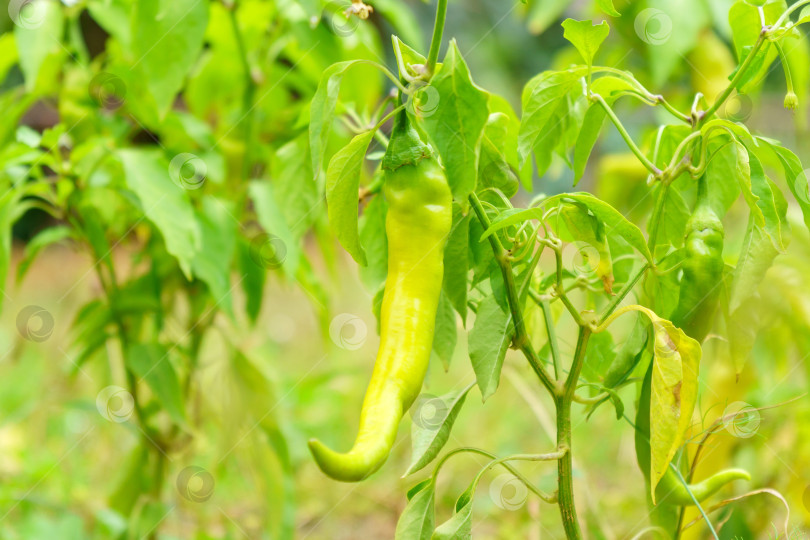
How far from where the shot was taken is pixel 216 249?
0.80 meters

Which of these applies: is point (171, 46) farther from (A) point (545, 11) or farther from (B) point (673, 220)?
(A) point (545, 11)

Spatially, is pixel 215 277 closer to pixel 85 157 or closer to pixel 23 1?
Result: pixel 85 157

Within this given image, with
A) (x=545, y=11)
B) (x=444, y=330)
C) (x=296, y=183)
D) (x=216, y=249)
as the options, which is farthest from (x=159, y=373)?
(x=545, y=11)

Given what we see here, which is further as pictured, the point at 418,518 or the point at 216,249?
the point at 216,249

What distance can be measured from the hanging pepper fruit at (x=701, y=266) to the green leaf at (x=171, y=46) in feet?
1.59

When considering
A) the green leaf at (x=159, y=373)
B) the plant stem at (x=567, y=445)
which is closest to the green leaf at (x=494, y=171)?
the plant stem at (x=567, y=445)

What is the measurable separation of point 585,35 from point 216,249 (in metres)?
0.47

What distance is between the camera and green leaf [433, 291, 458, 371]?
521 millimetres

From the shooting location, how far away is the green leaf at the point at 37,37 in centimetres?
79

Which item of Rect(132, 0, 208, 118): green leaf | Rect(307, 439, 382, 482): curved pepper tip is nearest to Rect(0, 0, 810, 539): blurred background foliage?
Rect(132, 0, 208, 118): green leaf

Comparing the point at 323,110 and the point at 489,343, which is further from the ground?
the point at 323,110

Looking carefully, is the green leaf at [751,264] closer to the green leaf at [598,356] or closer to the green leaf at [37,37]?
the green leaf at [598,356]

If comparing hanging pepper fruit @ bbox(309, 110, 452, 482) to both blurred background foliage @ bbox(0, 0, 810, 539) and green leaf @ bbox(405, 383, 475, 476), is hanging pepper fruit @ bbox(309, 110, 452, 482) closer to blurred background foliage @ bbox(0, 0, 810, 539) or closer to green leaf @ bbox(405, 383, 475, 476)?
green leaf @ bbox(405, 383, 475, 476)

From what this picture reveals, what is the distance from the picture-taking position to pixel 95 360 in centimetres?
104
